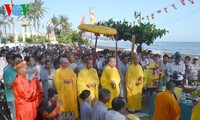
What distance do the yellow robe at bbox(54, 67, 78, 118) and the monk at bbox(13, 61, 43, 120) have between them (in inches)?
75.2

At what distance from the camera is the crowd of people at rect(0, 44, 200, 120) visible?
4916mm

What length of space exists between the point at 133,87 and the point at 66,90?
2097 mm

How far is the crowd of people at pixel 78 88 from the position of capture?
4916 millimetres

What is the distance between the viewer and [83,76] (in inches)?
289

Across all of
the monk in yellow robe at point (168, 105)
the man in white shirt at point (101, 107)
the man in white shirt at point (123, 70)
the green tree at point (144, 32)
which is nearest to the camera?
the man in white shirt at point (101, 107)

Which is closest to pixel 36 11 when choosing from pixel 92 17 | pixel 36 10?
pixel 36 10

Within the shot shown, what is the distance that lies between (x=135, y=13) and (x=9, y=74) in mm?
17017

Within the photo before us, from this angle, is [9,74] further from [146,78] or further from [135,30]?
[135,30]

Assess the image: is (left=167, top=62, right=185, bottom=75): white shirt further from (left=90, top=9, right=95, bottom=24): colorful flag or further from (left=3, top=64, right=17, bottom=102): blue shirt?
(left=90, top=9, right=95, bottom=24): colorful flag

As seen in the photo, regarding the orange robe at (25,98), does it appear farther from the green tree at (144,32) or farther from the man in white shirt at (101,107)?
the green tree at (144,32)

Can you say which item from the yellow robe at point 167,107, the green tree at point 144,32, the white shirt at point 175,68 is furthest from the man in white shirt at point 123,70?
the green tree at point 144,32

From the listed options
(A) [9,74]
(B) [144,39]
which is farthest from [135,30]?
(A) [9,74]

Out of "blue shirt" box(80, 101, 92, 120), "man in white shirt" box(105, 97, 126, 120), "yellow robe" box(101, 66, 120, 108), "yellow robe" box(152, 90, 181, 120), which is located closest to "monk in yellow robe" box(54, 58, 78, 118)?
"yellow robe" box(101, 66, 120, 108)

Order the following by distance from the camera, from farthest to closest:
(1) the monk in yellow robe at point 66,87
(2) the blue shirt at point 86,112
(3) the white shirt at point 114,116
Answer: (1) the monk in yellow robe at point 66,87 < (2) the blue shirt at point 86,112 < (3) the white shirt at point 114,116
